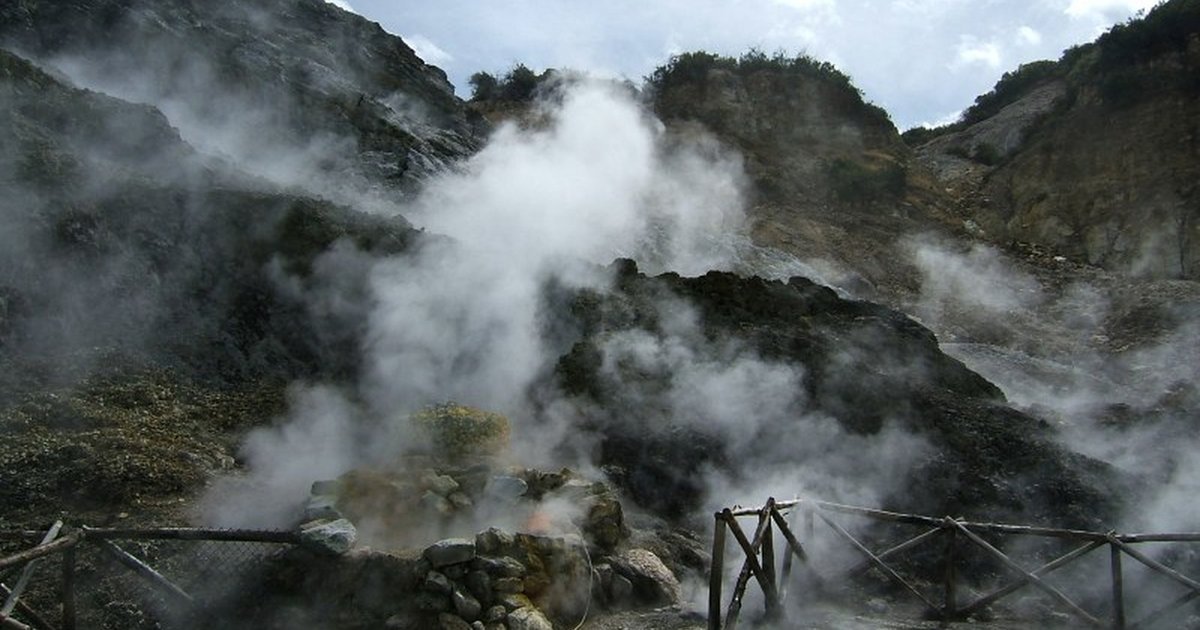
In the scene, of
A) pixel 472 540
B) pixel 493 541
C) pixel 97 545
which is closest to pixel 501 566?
pixel 493 541

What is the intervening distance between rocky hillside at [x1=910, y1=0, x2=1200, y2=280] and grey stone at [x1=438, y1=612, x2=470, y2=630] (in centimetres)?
1948

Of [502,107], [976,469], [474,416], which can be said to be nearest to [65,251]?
[474,416]

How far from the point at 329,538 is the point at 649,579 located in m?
2.81

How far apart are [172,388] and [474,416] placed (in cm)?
400

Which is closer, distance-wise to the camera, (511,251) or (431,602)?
(431,602)

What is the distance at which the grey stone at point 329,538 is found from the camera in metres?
6.85

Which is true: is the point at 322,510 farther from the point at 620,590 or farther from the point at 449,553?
the point at 620,590

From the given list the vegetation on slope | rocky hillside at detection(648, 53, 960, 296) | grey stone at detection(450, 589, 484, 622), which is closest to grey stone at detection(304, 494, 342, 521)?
grey stone at detection(450, 589, 484, 622)

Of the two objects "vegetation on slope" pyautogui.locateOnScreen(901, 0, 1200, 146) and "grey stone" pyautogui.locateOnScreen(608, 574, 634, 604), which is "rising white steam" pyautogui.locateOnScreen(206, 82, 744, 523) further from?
"vegetation on slope" pyautogui.locateOnScreen(901, 0, 1200, 146)

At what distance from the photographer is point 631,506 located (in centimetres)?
1000

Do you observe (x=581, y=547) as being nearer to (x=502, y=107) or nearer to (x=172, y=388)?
(x=172, y=388)

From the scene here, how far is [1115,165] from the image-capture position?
23.3 meters

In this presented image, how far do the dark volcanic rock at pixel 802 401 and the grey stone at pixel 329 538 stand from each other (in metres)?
4.00

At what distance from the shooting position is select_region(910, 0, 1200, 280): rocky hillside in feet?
69.6
